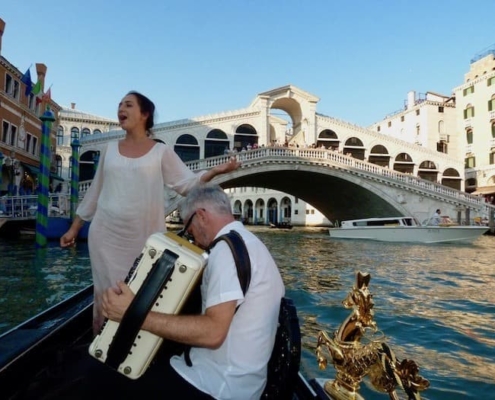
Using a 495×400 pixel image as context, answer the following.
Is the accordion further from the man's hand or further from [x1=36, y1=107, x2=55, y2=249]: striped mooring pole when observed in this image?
[x1=36, y1=107, x2=55, y2=249]: striped mooring pole

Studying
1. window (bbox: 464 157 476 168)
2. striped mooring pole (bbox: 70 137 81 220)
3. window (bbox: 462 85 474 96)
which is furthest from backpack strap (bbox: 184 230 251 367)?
window (bbox: 462 85 474 96)

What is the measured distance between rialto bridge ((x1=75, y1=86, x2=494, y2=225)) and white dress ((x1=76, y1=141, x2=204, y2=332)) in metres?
13.9

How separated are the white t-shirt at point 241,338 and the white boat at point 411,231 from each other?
42.2 ft

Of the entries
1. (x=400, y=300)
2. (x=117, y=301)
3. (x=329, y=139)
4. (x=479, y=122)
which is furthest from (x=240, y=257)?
(x=479, y=122)

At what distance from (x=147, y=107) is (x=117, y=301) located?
0.99 metres

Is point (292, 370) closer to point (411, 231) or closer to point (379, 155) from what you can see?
point (411, 231)

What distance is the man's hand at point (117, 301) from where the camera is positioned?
1039 millimetres

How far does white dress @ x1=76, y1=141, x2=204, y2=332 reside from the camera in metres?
1.65

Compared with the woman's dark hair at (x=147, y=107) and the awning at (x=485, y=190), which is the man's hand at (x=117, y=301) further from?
the awning at (x=485, y=190)

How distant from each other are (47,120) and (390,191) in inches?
534

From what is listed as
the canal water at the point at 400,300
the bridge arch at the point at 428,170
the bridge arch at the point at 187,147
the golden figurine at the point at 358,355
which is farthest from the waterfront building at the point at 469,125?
the golden figurine at the point at 358,355

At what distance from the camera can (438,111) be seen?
2608cm

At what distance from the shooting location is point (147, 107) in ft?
5.83

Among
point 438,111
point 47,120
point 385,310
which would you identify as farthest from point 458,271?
point 438,111
